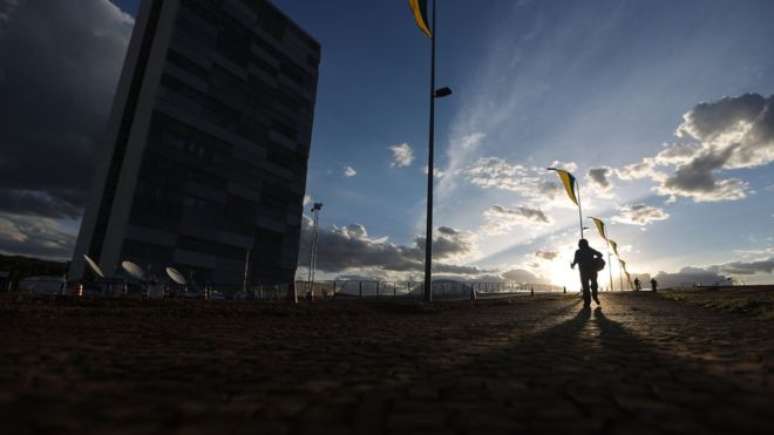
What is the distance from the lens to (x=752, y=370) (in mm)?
2098

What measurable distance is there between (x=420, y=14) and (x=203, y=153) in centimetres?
3568

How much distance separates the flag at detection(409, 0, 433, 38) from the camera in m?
13.6

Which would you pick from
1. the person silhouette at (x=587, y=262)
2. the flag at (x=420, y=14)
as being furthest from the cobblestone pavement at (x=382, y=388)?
the flag at (x=420, y=14)

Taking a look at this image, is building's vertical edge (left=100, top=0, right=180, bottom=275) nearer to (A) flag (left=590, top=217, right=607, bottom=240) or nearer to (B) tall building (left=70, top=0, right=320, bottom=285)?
(B) tall building (left=70, top=0, right=320, bottom=285)

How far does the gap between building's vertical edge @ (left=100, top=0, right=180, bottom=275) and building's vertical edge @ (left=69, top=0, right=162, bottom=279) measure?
1.70 m

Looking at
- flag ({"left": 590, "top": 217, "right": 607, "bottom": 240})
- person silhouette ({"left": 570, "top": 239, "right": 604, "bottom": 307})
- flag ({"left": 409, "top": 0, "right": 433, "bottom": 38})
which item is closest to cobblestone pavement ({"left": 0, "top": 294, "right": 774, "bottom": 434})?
person silhouette ({"left": 570, "top": 239, "right": 604, "bottom": 307})

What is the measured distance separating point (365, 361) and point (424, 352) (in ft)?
1.99

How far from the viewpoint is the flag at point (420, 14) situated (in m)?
13.6

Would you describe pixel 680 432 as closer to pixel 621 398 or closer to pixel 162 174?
pixel 621 398

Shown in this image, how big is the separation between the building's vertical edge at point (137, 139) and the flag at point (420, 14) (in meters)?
33.5

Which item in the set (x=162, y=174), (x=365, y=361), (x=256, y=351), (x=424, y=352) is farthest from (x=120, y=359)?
(x=162, y=174)

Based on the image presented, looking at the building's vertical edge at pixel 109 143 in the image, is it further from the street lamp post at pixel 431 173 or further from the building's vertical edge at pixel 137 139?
the street lamp post at pixel 431 173

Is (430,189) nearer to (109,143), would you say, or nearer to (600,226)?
(600,226)

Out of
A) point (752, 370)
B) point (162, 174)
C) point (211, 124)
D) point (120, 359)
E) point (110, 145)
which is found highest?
point (211, 124)
